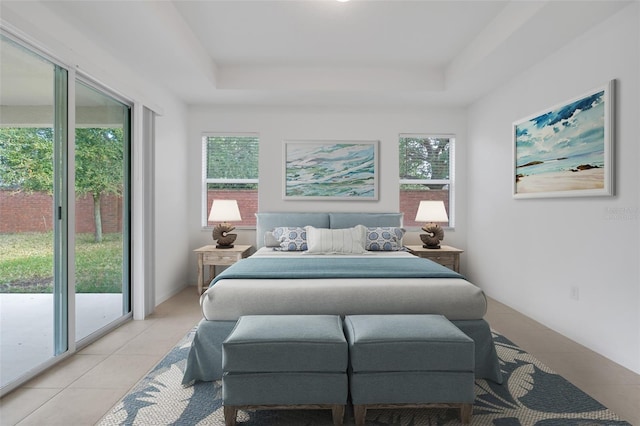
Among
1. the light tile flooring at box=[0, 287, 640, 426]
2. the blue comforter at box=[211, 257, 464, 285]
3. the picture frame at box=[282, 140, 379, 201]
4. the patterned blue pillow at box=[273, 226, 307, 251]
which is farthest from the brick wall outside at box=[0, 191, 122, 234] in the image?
the picture frame at box=[282, 140, 379, 201]

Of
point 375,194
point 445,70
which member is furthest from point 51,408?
point 445,70

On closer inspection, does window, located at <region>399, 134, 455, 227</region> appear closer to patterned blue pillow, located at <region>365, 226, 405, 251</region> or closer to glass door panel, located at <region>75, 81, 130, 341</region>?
patterned blue pillow, located at <region>365, 226, 405, 251</region>

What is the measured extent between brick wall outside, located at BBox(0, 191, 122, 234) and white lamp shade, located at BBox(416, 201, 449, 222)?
11.8ft

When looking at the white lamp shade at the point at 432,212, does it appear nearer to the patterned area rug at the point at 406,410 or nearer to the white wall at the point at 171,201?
the patterned area rug at the point at 406,410

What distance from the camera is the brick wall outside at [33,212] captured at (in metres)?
2.15

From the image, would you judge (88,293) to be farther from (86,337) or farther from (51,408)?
(51,408)

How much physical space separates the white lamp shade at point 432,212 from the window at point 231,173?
225 centimetres

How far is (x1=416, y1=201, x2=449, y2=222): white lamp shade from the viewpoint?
185 inches

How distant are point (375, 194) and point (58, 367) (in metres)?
3.83

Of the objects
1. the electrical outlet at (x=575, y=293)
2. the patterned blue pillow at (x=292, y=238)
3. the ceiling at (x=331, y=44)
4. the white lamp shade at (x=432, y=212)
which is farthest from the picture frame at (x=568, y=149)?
the patterned blue pillow at (x=292, y=238)

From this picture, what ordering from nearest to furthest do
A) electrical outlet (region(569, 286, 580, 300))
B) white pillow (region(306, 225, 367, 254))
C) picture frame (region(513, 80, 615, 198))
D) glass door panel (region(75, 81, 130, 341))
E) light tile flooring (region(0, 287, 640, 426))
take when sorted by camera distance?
light tile flooring (region(0, 287, 640, 426)), picture frame (region(513, 80, 615, 198)), glass door panel (region(75, 81, 130, 341)), electrical outlet (region(569, 286, 580, 300)), white pillow (region(306, 225, 367, 254))

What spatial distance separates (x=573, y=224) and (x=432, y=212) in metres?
1.79

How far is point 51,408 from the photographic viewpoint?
79.2 inches

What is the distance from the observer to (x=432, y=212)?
4727mm
